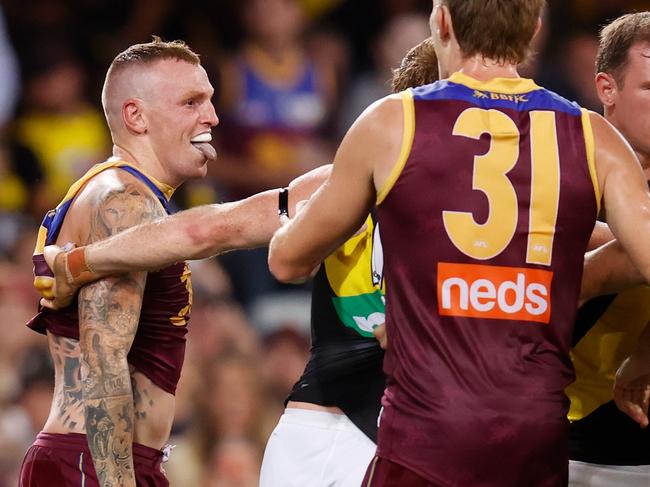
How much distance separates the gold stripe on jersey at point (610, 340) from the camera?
3.80m

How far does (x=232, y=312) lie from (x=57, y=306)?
4.07 metres

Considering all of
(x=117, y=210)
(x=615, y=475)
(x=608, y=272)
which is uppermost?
(x=117, y=210)

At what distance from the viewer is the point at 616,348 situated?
3830 millimetres

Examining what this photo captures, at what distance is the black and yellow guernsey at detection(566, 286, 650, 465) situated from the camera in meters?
3.80

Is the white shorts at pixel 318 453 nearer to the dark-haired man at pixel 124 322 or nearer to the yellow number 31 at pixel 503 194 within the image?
the dark-haired man at pixel 124 322

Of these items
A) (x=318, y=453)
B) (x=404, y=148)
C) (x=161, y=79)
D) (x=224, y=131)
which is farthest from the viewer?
(x=224, y=131)

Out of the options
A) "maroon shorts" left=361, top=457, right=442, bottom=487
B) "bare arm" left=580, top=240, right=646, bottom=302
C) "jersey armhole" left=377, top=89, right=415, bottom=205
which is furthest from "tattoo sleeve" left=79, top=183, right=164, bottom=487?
"bare arm" left=580, top=240, right=646, bottom=302

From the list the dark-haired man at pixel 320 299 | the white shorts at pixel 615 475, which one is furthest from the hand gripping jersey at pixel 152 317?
the white shorts at pixel 615 475

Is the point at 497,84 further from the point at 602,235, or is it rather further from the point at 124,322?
the point at 124,322

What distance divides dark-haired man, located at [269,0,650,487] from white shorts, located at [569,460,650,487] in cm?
108

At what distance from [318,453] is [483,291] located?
1.10 metres

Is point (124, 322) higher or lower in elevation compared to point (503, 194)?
lower

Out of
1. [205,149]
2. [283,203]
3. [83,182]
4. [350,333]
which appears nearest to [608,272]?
[350,333]

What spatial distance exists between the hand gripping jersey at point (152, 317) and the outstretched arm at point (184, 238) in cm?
23
